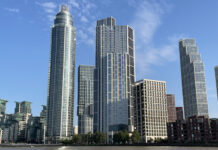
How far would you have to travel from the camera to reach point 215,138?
650 feet

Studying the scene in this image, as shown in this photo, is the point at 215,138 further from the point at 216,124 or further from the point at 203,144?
the point at 203,144

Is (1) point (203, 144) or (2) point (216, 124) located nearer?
(1) point (203, 144)

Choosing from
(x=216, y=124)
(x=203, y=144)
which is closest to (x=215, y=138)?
(x=216, y=124)

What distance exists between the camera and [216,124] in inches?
7869

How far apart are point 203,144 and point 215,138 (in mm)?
24571

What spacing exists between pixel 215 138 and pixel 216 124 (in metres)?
9.90

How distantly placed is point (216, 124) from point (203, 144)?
2840cm

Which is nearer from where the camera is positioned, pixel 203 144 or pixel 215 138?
pixel 203 144

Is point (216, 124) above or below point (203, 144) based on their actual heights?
above

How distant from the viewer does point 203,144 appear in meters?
179
